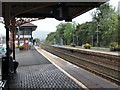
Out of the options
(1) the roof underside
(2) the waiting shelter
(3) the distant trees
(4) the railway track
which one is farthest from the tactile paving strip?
(3) the distant trees

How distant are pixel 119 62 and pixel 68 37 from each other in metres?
87.4

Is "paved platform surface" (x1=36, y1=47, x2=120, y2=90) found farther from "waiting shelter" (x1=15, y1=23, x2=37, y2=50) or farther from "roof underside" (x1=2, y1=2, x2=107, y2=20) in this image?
"waiting shelter" (x1=15, y1=23, x2=37, y2=50)

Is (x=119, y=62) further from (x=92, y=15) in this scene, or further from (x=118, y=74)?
(x=92, y=15)

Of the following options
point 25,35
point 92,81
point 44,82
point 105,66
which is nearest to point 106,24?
point 25,35

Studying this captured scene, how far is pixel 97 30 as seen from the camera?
66625 millimetres

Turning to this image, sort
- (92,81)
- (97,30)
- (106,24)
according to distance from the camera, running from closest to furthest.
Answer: (92,81), (97,30), (106,24)

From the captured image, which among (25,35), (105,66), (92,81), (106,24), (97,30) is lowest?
(92,81)

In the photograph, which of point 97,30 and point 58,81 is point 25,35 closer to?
point 97,30

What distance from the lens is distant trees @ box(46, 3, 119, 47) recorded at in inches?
2753

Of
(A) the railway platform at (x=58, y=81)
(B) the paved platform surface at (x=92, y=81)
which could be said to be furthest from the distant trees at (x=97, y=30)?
(A) the railway platform at (x=58, y=81)

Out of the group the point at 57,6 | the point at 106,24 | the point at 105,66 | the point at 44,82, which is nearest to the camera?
the point at 44,82

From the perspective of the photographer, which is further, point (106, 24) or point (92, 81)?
point (106, 24)

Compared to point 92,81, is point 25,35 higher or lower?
higher

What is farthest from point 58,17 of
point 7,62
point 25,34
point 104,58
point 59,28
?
point 59,28
